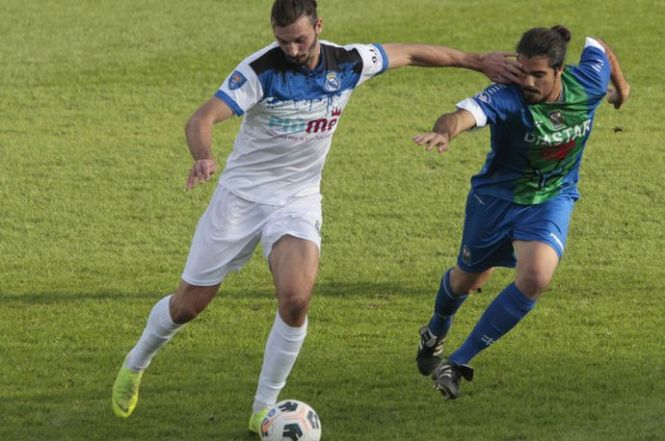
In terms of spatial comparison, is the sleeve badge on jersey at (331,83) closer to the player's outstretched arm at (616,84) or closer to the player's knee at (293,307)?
the player's knee at (293,307)

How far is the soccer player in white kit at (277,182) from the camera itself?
7289 mm

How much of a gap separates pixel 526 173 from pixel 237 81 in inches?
68.9

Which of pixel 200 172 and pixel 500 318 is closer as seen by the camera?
pixel 200 172

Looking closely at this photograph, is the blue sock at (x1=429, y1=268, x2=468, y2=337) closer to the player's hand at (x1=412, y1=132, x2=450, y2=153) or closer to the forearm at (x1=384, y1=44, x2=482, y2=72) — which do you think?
the forearm at (x1=384, y1=44, x2=482, y2=72)

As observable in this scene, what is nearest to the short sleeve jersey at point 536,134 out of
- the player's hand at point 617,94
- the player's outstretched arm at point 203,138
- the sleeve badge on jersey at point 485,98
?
the sleeve badge on jersey at point 485,98

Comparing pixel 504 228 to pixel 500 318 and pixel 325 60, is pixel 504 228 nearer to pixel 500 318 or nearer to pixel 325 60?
pixel 500 318

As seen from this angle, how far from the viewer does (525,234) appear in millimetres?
7953

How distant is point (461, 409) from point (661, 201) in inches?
212

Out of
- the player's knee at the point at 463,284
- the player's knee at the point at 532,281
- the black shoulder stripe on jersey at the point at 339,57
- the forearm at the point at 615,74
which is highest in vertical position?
the black shoulder stripe on jersey at the point at 339,57

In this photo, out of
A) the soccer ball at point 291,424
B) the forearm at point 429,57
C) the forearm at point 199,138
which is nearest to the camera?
the forearm at point 199,138

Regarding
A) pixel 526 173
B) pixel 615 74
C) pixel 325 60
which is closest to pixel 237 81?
pixel 325 60

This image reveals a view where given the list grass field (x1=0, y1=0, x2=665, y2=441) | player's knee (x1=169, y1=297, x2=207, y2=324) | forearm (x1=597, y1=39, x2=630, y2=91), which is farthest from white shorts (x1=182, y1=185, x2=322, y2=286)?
forearm (x1=597, y1=39, x2=630, y2=91)

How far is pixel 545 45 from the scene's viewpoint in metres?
7.68

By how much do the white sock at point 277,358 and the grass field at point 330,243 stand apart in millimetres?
278
